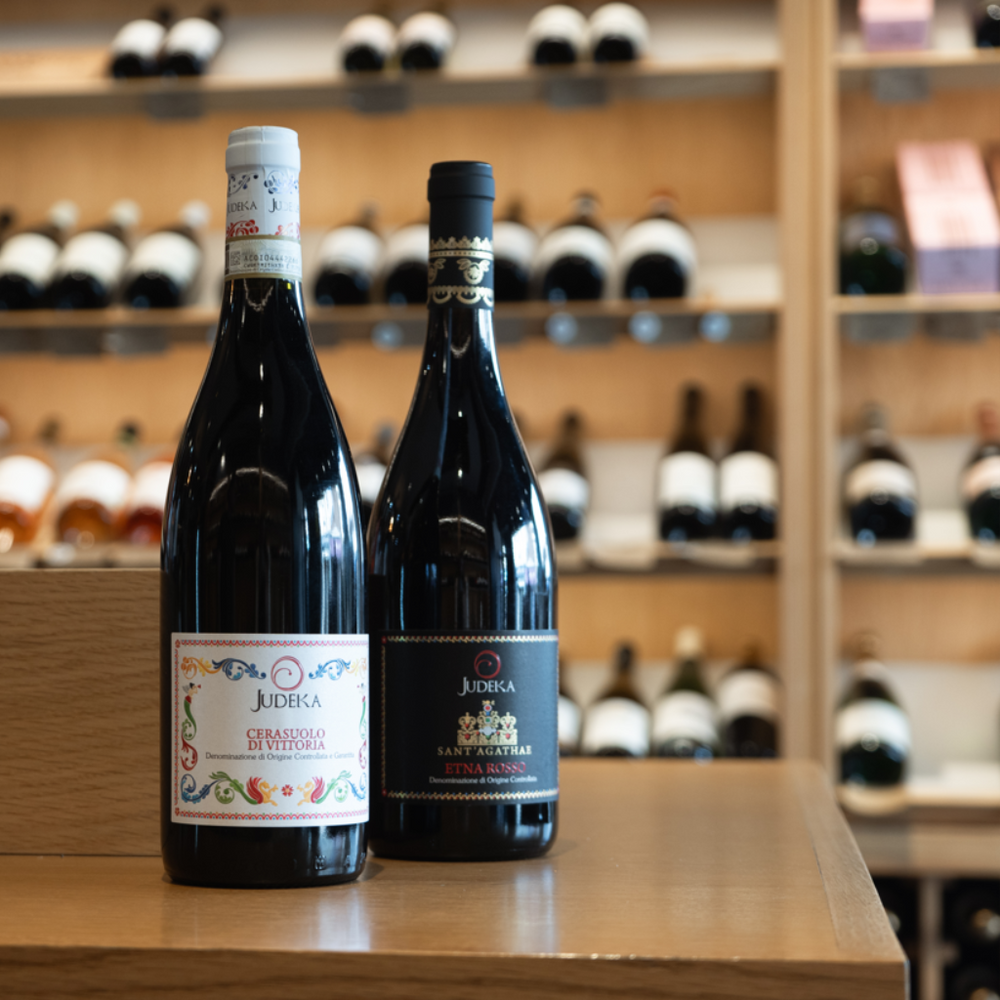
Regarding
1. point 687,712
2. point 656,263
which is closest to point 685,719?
point 687,712

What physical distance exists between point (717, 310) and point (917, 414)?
40cm

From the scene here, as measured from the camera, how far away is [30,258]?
6.73 feet

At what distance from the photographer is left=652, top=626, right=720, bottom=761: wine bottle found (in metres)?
1.82

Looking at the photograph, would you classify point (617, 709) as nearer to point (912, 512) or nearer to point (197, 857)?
point (912, 512)

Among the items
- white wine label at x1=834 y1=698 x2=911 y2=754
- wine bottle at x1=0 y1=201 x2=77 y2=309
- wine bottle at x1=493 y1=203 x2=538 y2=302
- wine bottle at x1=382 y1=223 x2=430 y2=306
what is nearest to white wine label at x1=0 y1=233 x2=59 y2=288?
wine bottle at x1=0 y1=201 x2=77 y2=309

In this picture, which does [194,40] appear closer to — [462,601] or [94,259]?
[94,259]

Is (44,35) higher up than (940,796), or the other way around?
(44,35)

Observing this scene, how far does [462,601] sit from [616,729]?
1302 millimetres

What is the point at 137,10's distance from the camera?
225cm

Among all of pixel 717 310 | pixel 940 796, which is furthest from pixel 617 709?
pixel 717 310

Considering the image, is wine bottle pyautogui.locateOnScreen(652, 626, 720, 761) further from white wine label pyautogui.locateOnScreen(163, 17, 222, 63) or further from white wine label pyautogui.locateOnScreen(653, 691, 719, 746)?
white wine label pyautogui.locateOnScreen(163, 17, 222, 63)

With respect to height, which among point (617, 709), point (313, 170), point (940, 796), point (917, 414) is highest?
point (313, 170)

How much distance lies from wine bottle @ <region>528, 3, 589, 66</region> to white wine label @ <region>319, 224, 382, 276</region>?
345 mm

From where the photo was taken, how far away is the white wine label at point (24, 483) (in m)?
1.91
